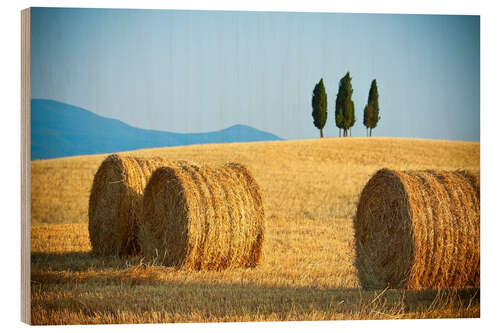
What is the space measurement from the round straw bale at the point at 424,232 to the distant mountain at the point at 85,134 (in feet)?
7.79

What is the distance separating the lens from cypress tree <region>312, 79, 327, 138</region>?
7723 mm

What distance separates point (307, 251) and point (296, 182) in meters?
9.07

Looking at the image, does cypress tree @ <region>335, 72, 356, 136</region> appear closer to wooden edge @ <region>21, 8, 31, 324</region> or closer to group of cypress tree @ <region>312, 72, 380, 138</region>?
group of cypress tree @ <region>312, 72, 380, 138</region>

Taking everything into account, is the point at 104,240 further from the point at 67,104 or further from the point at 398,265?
the point at 398,265

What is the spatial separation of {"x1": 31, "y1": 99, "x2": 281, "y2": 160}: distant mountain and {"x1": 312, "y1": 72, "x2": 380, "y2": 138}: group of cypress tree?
28.6 inches

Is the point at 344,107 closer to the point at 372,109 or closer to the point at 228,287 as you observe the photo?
the point at 372,109

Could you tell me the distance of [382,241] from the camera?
21.3 ft

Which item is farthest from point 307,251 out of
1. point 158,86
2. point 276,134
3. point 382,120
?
point 158,86

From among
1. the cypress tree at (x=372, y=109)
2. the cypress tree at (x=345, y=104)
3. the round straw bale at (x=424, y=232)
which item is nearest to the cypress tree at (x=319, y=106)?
the cypress tree at (x=345, y=104)

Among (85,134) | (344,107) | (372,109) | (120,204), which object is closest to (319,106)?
(344,107)

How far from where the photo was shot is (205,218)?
23.4 ft

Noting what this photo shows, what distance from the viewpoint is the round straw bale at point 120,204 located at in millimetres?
8391

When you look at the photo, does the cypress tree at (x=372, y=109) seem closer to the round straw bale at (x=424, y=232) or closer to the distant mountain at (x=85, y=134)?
the round straw bale at (x=424, y=232)

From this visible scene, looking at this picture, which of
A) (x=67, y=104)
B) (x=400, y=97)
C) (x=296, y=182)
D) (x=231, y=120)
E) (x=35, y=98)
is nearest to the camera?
(x=35, y=98)
